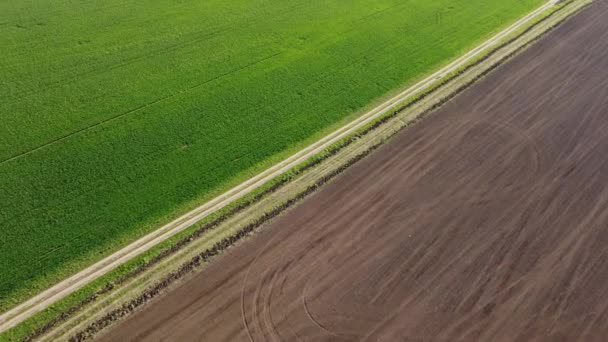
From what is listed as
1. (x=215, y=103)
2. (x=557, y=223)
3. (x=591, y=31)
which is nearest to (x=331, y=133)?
(x=215, y=103)

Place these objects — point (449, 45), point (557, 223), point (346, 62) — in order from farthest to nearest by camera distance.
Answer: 1. point (449, 45)
2. point (346, 62)
3. point (557, 223)

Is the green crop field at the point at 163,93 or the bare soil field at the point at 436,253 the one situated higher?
the green crop field at the point at 163,93

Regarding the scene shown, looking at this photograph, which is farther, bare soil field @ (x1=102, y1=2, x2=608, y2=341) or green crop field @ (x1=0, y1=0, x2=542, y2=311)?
green crop field @ (x1=0, y1=0, x2=542, y2=311)

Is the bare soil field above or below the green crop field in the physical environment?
below

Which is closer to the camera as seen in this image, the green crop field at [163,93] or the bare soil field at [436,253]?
the bare soil field at [436,253]

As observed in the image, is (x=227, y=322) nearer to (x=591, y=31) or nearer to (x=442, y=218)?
(x=442, y=218)
